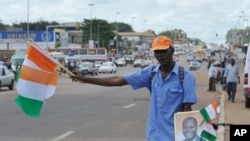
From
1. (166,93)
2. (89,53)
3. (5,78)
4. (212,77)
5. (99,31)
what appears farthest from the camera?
(99,31)

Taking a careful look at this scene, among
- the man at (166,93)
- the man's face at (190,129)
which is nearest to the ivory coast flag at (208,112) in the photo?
the man's face at (190,129)

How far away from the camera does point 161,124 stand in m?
5.69

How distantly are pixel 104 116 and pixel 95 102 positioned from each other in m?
6.48

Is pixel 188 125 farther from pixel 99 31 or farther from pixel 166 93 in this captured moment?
pixel 99 31

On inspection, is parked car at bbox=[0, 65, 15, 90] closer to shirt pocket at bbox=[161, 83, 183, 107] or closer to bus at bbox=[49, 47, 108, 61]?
shirt pocket at bbox=[161, 83, 183, 107]

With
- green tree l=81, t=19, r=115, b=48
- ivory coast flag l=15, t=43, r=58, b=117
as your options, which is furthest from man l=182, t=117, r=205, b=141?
green tree l=81, t=19, r=115, b=48

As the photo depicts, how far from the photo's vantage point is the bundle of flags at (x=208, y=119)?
200 inches

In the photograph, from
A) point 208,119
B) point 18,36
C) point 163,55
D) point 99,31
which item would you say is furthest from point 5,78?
point 99,31

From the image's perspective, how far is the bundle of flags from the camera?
5086 millimetres

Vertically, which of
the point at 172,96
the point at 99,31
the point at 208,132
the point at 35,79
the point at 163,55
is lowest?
the point at 99,31

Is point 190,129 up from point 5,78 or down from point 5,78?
up

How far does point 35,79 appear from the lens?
6004 millimetres

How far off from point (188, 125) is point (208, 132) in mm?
173

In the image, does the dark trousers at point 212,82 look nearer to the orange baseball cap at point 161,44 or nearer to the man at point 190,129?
the orange baseball cap at point 161,44
